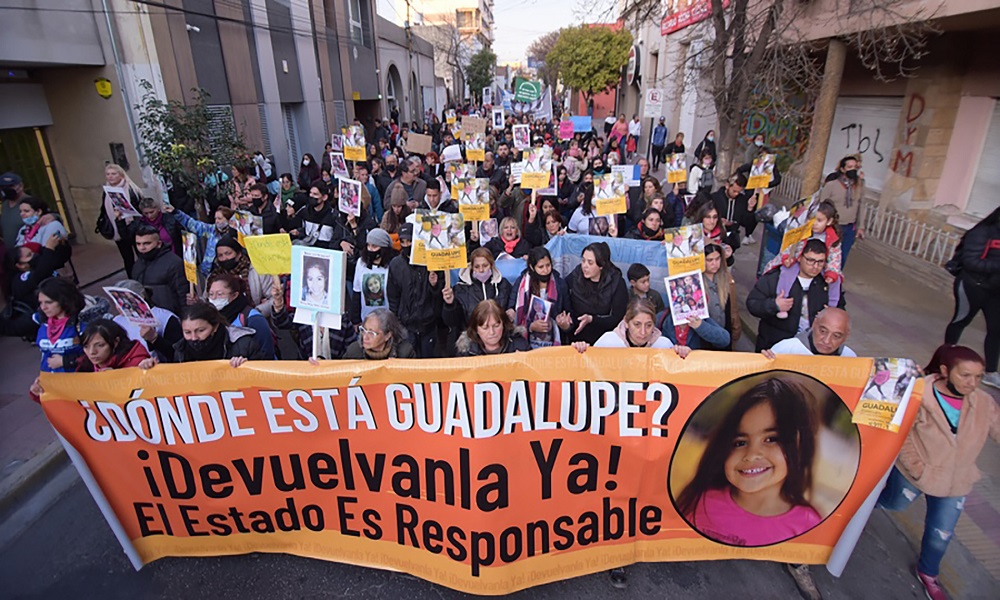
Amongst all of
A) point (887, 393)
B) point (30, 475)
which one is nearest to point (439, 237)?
point (887, 393)

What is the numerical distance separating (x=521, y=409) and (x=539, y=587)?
1198 millimetres

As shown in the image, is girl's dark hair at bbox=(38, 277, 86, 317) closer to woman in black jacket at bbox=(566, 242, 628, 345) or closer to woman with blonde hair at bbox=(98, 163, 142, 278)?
woman with blonde hair at bbox=(98, 163, 142, 278)

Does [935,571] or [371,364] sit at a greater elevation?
[371,364]

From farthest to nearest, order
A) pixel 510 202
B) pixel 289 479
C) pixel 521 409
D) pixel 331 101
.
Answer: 1. pixel 331 101
2. pixel 510 202
3. pixel 289 479
4. pixel 521 409

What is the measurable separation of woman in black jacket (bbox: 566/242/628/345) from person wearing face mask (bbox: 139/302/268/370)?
8.26 feet

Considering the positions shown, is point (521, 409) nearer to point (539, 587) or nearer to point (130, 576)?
point (539, 587)

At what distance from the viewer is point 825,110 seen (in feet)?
33.3

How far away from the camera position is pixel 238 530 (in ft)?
10.7

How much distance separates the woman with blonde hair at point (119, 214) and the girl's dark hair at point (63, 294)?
8.60 feet

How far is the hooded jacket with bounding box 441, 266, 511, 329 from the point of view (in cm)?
471

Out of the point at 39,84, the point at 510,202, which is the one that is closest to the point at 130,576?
the point at 510,202

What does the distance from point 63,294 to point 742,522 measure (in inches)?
186

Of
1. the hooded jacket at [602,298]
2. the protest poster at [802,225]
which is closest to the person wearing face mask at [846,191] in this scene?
the protest poster at [802,225]

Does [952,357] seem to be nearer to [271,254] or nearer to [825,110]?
[271,254]
